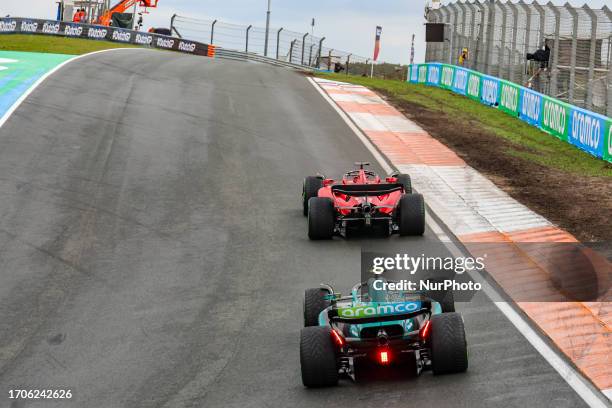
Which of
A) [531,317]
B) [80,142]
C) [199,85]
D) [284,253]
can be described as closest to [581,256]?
[531,317]

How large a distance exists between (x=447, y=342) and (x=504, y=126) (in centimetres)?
2116

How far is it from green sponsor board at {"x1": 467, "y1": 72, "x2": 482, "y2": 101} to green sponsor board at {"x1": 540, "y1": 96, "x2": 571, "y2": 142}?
7233 millimetres

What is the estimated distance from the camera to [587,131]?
2480 centimetres

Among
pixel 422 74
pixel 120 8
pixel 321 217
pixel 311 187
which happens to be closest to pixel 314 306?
pixel 321 217

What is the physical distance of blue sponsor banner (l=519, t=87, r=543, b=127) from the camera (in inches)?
1158

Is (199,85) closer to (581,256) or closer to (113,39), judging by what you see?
(581,256)

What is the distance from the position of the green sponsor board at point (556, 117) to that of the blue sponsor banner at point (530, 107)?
0.47 metres

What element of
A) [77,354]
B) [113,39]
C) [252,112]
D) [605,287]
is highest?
[113,39]

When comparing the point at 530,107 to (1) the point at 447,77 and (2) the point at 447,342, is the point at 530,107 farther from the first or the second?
(2) the point at 447,342

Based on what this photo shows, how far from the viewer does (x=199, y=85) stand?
33.8 m

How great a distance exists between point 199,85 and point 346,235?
18562mm

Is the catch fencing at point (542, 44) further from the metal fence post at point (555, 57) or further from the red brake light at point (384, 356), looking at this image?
the red brake light at point (384, 356)

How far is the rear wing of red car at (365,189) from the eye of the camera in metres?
16.1

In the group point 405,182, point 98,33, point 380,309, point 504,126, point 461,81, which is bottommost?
point 380,309
